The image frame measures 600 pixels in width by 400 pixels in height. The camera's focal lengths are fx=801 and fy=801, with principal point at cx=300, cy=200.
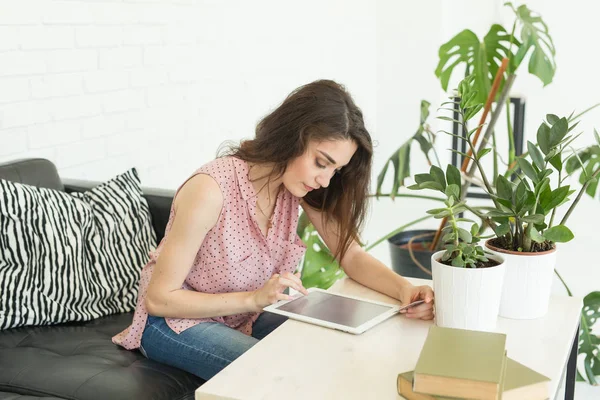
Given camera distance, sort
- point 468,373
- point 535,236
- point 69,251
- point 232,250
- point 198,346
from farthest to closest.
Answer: point 69,251, point 232,250, point 198,346, point 535,236, point 468,373

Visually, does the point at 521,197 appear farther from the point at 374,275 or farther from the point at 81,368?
the point at 81,368

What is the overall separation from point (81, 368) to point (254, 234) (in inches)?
19.9

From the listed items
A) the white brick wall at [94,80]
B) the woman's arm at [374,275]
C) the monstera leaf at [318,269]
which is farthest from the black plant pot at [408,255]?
the woman's arm at [374,275]

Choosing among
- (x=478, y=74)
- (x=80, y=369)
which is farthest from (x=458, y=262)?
(x=478, y=74)

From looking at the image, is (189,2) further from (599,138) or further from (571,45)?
(571,45)

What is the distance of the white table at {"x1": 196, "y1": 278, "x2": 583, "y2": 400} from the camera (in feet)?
4.41

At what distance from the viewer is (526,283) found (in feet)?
5.37

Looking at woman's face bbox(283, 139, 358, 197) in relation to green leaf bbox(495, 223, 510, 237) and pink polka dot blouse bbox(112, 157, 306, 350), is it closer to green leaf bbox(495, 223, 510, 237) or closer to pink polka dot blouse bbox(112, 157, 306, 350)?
pink polka dot blouse bbox(112, 157, 306, 350)

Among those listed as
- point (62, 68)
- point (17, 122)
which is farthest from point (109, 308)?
point (62, 68)

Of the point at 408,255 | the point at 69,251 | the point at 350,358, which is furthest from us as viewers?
the point at 408,255

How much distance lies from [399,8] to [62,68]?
2.49 metres

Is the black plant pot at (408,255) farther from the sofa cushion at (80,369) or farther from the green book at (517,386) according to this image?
the green book at (517,386)

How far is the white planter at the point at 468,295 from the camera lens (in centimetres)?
151

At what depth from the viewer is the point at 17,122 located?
8.24 ft
